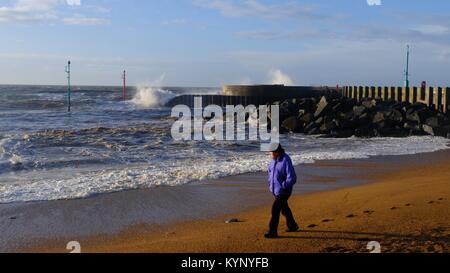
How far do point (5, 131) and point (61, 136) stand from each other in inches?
162

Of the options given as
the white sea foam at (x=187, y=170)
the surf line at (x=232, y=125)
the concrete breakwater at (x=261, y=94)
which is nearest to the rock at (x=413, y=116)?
the white sea foam at (x=187, y=170)

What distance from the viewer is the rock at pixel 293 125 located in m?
24.2

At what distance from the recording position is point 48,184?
1055cm

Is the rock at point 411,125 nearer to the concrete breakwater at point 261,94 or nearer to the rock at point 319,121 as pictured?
the rock at point 319,121

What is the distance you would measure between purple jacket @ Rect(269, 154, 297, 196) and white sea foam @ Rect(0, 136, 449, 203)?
14.3ft

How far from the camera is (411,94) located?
27.4 m

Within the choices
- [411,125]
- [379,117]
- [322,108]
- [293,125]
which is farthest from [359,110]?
[293,125]

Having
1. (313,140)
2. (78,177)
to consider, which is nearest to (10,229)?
(78,177)

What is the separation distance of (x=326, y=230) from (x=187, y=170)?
21.0 feet

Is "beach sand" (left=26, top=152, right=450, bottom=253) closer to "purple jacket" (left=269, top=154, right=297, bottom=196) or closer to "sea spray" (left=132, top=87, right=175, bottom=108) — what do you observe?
"purple jacket" (left=269, top=154, right=297, bottom=196)

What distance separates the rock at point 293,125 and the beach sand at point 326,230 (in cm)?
1464

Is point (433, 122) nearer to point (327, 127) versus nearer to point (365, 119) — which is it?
point (365, 119)

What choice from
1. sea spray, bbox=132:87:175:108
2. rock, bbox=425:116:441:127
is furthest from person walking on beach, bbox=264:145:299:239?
sea spray, bbox=132:87:175:108
